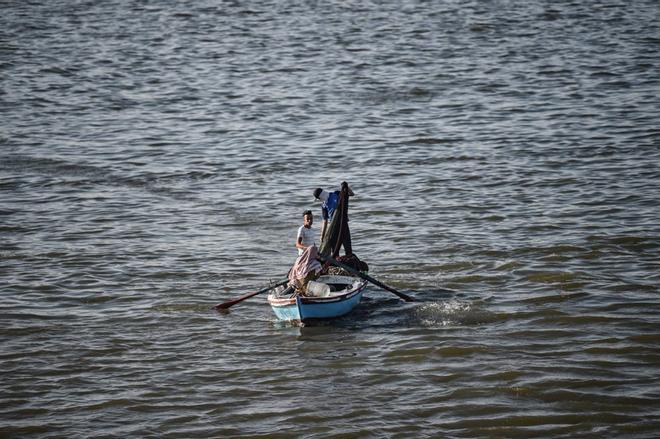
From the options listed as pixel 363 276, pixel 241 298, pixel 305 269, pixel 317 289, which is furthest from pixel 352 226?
pixel 317 289

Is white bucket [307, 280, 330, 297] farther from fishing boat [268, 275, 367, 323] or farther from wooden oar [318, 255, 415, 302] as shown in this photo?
wooden oar [318, 255, 415, 302]

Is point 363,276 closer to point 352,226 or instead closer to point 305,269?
point 305,269

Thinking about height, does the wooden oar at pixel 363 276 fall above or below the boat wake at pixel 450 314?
above

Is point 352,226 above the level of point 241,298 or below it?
below

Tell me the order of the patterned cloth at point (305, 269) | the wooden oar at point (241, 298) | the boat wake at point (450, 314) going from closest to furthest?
the boat wake at point (450, 314) < the patterned cloth at point (305, 269) < the wooden oar at point (241, 298)

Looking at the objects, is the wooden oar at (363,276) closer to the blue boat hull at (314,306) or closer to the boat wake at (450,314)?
the boat wake at (450,314)

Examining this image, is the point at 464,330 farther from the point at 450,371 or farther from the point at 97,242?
the point at 97,242

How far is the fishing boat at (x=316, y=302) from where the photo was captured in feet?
59.2

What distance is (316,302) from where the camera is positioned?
1803cm

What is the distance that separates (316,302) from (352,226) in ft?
24.4

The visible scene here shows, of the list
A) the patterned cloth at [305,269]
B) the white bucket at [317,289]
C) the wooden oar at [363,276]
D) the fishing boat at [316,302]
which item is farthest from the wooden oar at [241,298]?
the wooden oar at [363,276]

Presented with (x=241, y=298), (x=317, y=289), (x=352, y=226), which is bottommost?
(x=352, y=226)

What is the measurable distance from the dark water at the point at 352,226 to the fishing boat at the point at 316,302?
0.34 meters

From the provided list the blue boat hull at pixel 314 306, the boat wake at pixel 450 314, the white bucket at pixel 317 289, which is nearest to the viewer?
the blue boat hull at pixel 314 306
